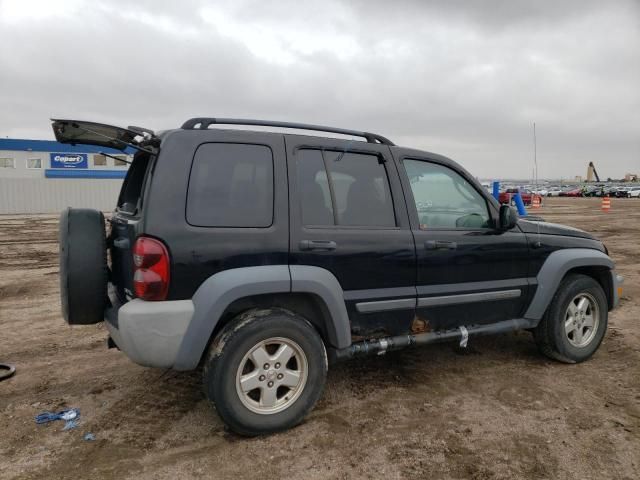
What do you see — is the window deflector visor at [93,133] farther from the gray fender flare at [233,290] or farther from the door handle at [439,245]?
the door handle at [439,245]

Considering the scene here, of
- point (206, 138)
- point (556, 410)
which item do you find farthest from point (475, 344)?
point (206, 138)

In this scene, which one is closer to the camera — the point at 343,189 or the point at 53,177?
the point at 343,189

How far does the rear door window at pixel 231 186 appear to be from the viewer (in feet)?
9.96

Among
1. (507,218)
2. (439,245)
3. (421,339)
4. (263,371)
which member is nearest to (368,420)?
(421,339)

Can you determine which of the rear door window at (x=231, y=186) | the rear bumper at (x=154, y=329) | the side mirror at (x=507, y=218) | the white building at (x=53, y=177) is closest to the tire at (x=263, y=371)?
the rear bumper at (x=154, y=329)

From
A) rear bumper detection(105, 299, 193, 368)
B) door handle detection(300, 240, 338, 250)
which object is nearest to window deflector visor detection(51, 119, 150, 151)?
rear bumper detection(105, 299, 193, 368)

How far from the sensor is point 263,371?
10.2 feet

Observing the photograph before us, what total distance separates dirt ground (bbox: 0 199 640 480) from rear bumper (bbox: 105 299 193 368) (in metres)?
0.60

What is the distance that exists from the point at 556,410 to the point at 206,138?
307 centimetres

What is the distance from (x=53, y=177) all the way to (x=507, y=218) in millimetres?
39486

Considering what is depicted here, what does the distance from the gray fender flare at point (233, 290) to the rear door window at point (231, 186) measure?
1.06 feet

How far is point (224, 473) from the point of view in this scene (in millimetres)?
2758

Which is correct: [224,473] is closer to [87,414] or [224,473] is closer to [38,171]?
[87,414]

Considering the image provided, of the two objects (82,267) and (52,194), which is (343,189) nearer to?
(82,267)
